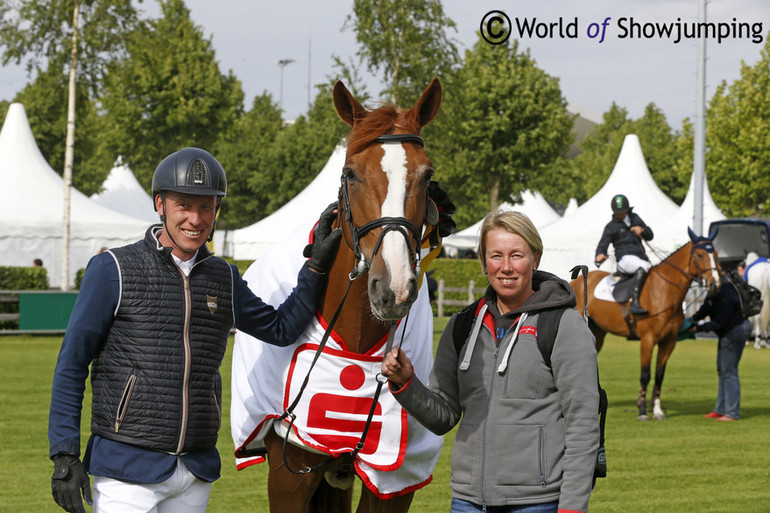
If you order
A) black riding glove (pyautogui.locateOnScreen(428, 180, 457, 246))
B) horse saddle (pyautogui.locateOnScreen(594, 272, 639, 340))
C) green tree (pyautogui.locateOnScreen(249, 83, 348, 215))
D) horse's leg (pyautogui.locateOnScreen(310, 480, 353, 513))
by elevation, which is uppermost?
green tree (pyautogui.locateOnScreen(249, 83, 348, 215))

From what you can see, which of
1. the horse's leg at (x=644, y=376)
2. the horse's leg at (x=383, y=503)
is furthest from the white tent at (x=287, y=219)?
the horse's leg at (x=383, y=503)

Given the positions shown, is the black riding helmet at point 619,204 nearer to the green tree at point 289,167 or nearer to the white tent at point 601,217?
the white tent at point 601,217

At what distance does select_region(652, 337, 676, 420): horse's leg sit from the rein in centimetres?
856

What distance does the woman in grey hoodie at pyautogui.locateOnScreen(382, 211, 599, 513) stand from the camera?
335 centimetres

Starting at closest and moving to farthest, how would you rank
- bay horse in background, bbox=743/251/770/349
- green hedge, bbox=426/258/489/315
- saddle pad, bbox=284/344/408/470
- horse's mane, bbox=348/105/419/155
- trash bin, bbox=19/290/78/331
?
horse's mane, bbox=348/105/419/155, saddle pad, bbox=284/344/408/470, trash bin, bbox=19/290/78/331, bay horse in background, bbox=743/251/770/349, green hedge, bbox=426/258/489/315

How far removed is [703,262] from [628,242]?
3.56 ft

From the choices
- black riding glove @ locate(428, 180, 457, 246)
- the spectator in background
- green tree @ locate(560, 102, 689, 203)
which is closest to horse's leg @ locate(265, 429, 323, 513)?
black riding glove @ locate(428, 180, 457, 246)

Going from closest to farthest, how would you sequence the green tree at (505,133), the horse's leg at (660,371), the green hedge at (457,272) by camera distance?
1. the horse's leg at (660,371)
2. the green hedge at (457,272)
3. the green tree at (505,133)

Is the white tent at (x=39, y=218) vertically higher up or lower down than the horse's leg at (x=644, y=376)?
higher up

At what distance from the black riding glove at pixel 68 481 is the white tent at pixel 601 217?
2727cm

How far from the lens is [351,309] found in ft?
13.4

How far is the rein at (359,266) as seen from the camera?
3.65 metres

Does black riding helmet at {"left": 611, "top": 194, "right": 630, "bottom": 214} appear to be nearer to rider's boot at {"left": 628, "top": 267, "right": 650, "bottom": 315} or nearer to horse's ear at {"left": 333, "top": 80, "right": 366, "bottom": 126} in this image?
rider's boot at {"left": 628, "top": 267, "right": 650, "bottom": 315}

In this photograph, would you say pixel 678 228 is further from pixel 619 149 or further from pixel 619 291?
pixel 619 149
